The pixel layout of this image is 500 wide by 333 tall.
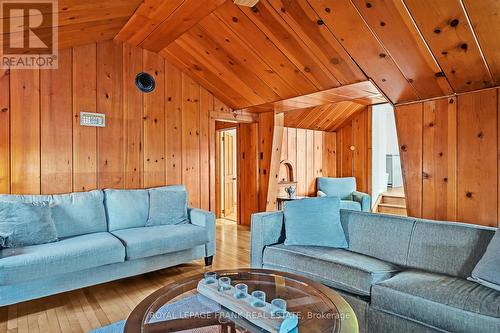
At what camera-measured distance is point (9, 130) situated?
301cm

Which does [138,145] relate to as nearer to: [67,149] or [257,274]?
[67,149]

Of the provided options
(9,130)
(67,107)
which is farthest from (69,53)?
(9,130)

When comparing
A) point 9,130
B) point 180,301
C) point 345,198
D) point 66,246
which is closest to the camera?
point 180,301

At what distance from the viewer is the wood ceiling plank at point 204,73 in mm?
3869

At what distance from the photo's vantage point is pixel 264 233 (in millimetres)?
2699

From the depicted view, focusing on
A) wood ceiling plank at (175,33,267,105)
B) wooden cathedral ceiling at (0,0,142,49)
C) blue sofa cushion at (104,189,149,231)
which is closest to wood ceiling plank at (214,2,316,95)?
wood ceiling plank at (175,33,267,105)

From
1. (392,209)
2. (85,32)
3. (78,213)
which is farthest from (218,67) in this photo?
(392,209)

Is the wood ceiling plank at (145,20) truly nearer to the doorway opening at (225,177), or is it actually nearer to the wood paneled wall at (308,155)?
the doorway opening at (225,177)

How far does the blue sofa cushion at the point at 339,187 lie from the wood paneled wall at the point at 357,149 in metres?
0.35

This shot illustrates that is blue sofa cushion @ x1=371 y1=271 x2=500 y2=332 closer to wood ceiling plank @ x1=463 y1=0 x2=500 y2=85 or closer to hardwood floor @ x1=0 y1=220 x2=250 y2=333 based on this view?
wood ceiling plank @ x1=463 y1=0 x2=500 y2=85

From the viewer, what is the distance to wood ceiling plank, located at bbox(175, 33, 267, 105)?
3605mm

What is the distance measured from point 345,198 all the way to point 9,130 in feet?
16.9

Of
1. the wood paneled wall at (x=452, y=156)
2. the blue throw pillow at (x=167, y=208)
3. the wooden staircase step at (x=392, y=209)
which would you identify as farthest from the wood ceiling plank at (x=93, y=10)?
the wooden staircase step at (x=392, y=209)

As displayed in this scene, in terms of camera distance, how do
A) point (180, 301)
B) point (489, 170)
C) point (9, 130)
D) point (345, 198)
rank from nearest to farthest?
point (180, 301), point (489, 170), point (9, 130), point (345, 198)
